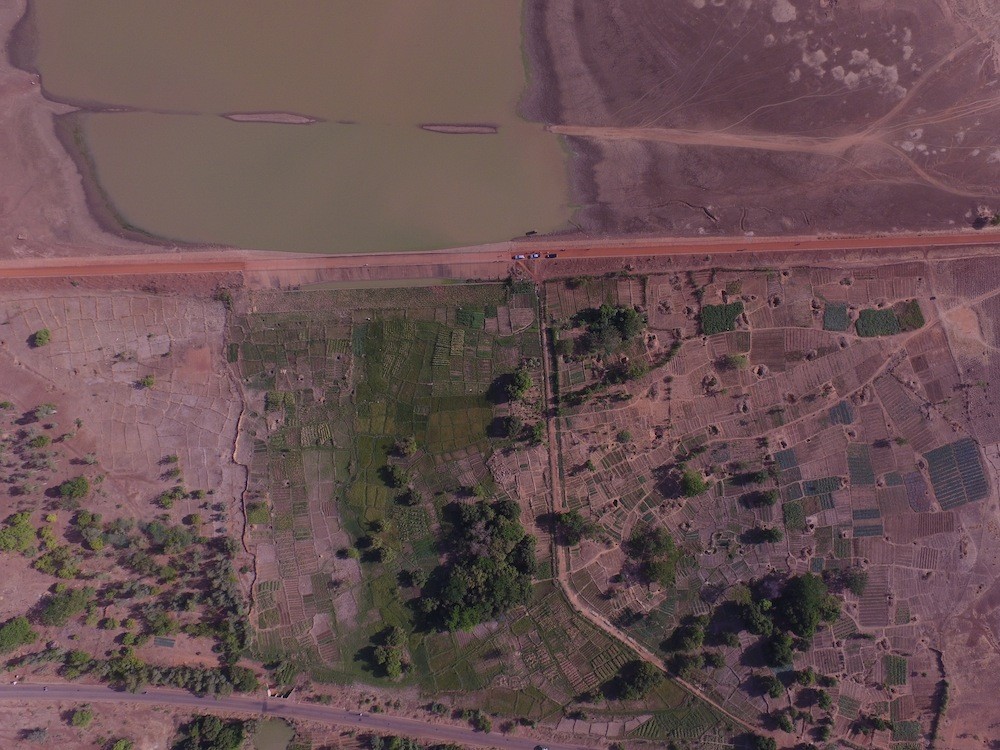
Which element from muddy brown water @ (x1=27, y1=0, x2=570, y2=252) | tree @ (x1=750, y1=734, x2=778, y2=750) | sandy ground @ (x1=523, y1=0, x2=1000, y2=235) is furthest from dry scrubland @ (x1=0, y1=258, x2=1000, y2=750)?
muddy brown water @ (x1=27, y1=0, x2=570, y2=252)

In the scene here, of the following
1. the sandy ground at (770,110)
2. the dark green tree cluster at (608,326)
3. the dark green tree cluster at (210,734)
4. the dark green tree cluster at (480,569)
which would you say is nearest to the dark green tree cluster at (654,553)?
the dark green tree cluster at (480,569)

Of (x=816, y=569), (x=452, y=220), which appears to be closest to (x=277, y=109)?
(x=452, y=220)

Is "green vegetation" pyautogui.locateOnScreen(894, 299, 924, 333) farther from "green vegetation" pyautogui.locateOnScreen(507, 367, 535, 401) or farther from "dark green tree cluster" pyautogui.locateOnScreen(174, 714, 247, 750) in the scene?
"dark green tree cluster" pyautogui.locateOnScreen(174, 714, 247, 750)

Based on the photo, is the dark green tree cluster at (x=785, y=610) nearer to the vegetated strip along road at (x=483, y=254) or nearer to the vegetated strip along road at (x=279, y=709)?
the vegetated strip along road at (x=279, y=709)

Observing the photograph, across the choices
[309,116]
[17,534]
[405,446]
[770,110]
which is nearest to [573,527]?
[405,446]

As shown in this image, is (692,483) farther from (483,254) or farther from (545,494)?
(483,254)

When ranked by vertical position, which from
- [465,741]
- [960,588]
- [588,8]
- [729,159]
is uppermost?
[588,8]

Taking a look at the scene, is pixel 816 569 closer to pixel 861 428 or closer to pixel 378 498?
pixel 861 428
